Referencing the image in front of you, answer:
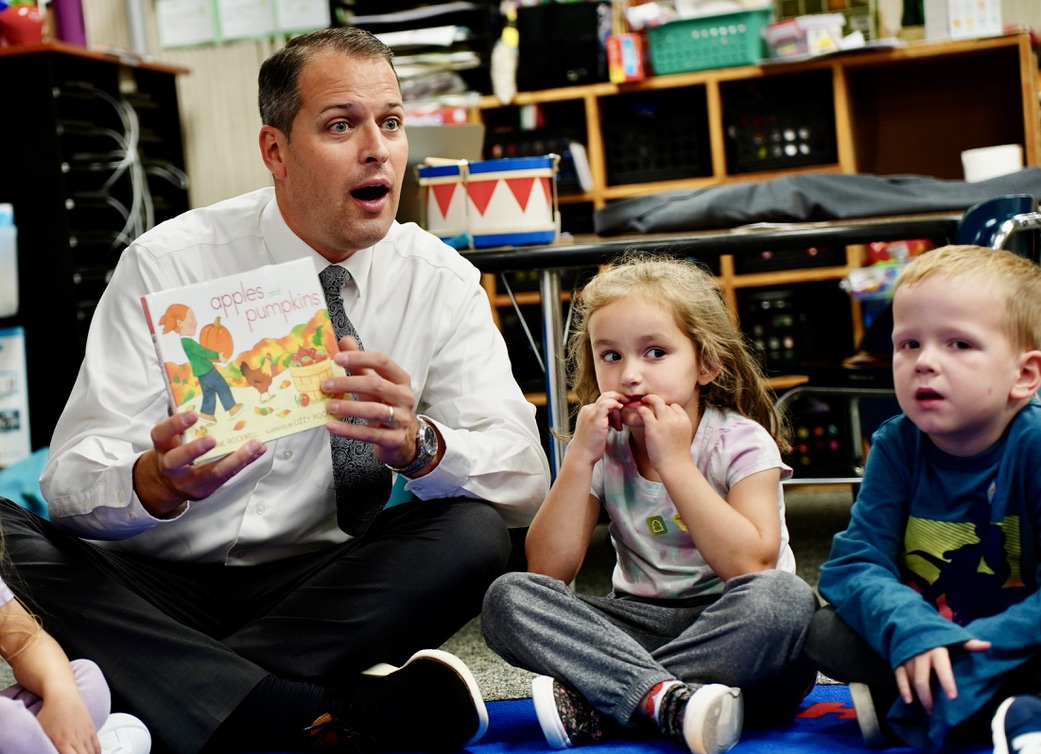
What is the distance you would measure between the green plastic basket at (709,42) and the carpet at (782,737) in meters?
2.61

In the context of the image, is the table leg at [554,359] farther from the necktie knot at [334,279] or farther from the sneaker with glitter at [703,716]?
the sneaker with glitter at [703,716]

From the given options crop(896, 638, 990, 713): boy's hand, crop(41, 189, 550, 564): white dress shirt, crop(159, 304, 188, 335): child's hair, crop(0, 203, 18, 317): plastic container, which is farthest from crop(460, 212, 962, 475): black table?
crop(0, 203, 18, 317): plastic container

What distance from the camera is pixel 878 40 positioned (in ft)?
12.6

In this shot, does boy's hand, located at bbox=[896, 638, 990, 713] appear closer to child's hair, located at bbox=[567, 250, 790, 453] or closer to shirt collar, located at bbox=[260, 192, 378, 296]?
child's hair, located at bbox=[567, 250, 790, 453]

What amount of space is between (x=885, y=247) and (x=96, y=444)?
2.71 metres

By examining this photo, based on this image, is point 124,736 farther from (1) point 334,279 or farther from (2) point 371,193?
(2) point 371,193

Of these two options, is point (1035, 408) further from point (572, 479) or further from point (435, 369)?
point (435, 369)

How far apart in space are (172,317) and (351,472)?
0.42m

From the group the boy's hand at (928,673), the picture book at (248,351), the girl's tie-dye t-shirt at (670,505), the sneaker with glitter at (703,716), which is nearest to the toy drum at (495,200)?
the girl's tie-dye t-shirt at (670,505)

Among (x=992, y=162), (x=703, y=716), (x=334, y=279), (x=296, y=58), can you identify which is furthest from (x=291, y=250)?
(x=992, y=162)

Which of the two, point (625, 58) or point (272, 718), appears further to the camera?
point (625, 58)

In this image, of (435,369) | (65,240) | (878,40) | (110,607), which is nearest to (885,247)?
(878,40)

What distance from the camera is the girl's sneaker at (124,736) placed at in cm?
148

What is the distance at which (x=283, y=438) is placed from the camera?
184 centimetres
